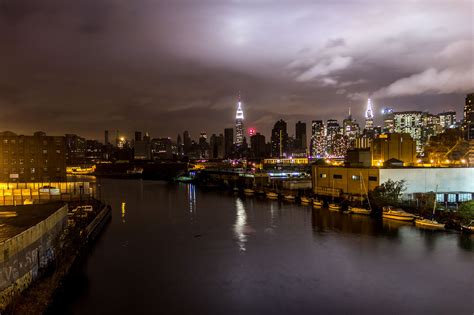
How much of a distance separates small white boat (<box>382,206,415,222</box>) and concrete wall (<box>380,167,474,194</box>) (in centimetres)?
217

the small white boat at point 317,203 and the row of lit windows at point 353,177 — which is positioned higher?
the row of lit windows at point 353,177

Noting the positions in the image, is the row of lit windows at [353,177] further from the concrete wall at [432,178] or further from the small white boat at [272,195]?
the small white boat at [272,195]

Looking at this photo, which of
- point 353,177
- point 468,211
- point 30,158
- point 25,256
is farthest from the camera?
point 30,158

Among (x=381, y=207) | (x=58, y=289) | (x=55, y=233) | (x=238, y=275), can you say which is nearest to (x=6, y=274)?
(x=58, y=289)

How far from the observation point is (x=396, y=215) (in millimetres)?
16516

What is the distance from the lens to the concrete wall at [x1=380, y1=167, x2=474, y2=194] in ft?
62.2

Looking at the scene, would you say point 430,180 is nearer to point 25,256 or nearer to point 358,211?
point 358,211

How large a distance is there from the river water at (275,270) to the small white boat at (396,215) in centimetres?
51

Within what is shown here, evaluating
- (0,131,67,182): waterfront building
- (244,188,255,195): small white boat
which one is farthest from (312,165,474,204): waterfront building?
(0,131,67,182): waterfront building

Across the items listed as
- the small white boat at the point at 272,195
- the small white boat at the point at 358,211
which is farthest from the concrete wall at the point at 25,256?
the small white boat at the point at 272,195

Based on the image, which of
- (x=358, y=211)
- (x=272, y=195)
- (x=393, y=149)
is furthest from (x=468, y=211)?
(x=272, y=195)

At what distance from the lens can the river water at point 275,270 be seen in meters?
8.23

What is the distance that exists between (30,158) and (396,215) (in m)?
21.2

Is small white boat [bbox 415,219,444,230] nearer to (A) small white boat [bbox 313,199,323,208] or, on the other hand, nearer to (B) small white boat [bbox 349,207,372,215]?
(B) small white boat [bbox 349,207,372,215]
